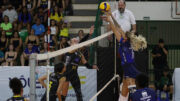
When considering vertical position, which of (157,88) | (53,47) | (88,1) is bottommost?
(157,88)

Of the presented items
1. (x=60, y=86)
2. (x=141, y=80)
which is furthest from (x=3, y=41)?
(x=141, y=80)

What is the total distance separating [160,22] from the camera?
18.1 m

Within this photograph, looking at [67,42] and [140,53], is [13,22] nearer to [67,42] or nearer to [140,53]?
[67,42]

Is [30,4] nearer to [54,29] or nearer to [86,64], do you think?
[54,29]

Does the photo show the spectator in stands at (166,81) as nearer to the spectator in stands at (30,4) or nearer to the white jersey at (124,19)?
the white jersey at (124,19)

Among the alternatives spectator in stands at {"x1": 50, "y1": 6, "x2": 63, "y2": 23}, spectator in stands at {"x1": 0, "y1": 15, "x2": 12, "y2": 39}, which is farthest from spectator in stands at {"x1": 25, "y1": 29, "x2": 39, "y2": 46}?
spectator in stands at {"x1": 50, "y1": 6, "x2": 63, "y2": 23}

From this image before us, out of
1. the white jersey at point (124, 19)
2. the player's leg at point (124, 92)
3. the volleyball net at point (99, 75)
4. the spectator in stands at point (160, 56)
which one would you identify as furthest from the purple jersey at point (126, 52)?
the spectator in stands at point (160, 56)

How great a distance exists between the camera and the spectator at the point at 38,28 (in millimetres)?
17719

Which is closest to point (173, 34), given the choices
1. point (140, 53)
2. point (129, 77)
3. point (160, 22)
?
point (160, 22)

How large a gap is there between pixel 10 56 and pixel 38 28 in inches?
87.0

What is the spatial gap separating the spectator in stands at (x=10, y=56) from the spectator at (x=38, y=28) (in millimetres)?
1664

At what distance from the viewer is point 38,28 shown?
58.6ft

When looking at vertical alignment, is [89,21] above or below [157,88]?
above

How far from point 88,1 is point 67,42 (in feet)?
12.4
